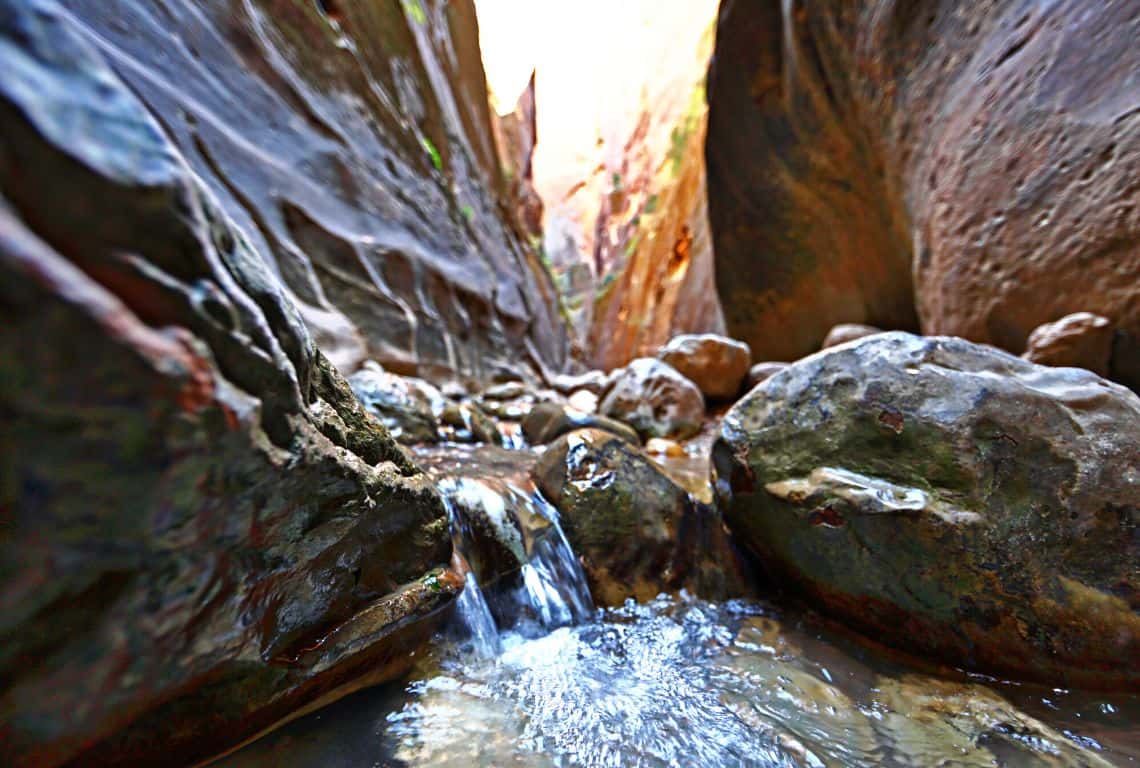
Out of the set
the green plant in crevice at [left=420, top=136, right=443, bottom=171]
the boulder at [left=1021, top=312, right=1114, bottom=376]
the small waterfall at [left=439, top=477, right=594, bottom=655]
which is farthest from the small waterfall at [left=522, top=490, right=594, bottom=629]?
the green plant in crevice at [left=420, top=136, right=443, bottom=171]

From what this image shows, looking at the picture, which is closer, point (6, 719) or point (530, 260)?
point (6, 719)

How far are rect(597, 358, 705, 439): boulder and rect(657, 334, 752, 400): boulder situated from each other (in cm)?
75

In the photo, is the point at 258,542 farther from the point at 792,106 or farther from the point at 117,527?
the point at 792,106

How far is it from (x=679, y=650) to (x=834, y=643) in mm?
644

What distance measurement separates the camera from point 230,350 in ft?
2.36

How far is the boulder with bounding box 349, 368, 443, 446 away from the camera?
338 centimetres

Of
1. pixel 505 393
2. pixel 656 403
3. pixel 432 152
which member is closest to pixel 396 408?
pixel 656 403

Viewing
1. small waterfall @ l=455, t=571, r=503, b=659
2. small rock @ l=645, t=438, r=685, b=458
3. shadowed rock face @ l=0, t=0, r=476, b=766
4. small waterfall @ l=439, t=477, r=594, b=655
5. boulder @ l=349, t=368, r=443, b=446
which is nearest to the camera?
shadowed rock face @ l=0, t=0, r=476, b=766

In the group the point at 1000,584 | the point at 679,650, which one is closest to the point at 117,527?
the point at 679,650

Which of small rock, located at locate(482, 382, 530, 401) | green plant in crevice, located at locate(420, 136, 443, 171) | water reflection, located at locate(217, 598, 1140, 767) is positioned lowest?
water reflection, located at locate(217, 598, 1140, 767)

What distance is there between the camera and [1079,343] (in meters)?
2.56

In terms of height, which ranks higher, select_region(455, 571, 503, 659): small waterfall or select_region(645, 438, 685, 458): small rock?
select_region(645, 438, 685, 458): small rock

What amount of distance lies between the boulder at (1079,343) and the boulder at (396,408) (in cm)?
424

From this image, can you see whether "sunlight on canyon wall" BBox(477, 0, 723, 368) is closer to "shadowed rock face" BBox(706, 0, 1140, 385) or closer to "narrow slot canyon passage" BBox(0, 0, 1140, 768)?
"shadowed rock face" BBox(706, 0, 1140, 385)
